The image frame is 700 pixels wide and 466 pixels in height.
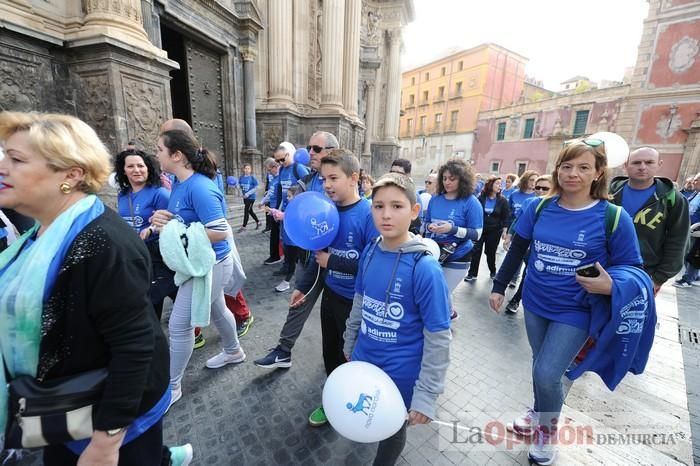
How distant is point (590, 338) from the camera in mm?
1979

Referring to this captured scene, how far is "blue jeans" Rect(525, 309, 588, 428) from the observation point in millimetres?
1881

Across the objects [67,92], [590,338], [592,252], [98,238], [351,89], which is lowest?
[590,338]

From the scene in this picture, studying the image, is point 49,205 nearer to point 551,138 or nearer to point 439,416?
point 439,416

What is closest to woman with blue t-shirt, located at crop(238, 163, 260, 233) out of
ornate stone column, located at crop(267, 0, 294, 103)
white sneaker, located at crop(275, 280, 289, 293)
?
white sneaker, located at crop(275, 280, 289, 293)

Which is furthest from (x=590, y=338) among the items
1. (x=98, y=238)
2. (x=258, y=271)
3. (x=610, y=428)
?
(x=258, y=271)

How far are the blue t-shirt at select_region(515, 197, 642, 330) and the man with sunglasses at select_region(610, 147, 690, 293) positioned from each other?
1349mm

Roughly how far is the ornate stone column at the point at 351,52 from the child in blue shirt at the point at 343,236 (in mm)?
11857

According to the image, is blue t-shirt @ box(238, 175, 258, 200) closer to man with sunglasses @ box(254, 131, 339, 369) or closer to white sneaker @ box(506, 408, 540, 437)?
man with sunglasses @ box(254, 131, 339, 369)

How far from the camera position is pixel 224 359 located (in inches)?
114

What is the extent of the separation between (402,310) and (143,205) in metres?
2.65

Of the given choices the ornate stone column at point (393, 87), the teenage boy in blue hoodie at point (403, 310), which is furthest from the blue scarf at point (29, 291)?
the ornate stone column at point (393, 87)

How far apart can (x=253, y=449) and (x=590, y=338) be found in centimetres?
249

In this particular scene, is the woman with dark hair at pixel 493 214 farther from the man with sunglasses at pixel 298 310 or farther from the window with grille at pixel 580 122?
the window with grille at pixel 580 122

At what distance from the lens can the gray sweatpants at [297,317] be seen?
107 inches
